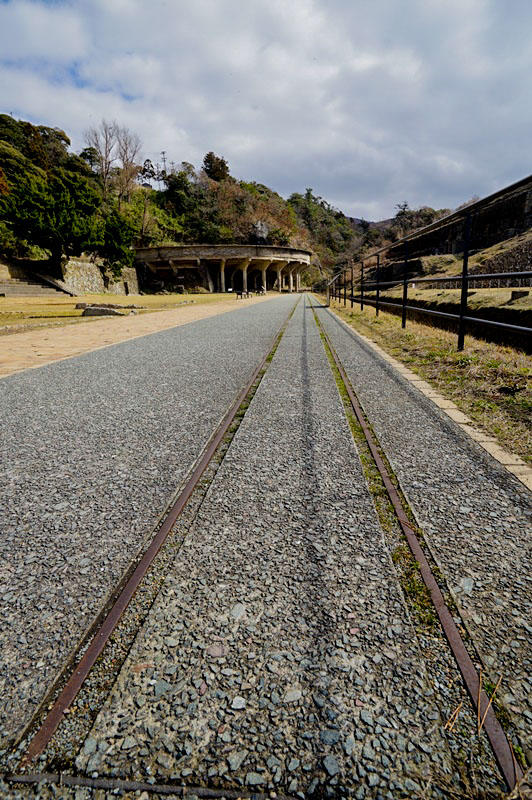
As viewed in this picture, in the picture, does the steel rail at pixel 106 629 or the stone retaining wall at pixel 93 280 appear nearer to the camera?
the steel rail at pixel 106 629

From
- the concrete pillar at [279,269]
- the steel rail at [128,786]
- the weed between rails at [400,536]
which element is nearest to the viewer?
the steel rail at [128,786]

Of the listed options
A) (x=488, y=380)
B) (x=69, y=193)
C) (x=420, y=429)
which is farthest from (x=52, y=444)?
(x=69, y=193)

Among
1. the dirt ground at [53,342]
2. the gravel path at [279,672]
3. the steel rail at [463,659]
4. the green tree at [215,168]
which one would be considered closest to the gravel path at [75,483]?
the gravel path at [279,672]

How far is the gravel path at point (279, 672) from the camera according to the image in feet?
2.59

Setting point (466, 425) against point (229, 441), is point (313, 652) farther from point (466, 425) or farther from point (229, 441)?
point (466, 425)

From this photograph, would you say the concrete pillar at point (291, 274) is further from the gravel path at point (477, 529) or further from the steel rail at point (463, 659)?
the steel rail at point (463, 659)

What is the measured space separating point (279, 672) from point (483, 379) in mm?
3324

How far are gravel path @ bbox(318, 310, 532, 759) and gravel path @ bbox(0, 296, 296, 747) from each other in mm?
1055

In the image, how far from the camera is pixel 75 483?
197 cm

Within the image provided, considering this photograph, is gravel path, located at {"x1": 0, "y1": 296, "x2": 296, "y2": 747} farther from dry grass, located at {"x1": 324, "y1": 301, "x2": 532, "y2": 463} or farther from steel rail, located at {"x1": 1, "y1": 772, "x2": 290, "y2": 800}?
dry grass, located at {"x1": 324, "y1": 301, "x2": 532, "y2": 463}

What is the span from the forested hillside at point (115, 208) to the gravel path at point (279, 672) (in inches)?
1148

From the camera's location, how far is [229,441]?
8.29 ft

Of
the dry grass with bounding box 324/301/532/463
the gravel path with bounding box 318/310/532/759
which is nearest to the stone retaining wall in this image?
the dry grass with bounding box 324/301/532/463

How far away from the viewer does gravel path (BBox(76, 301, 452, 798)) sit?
79 cm
